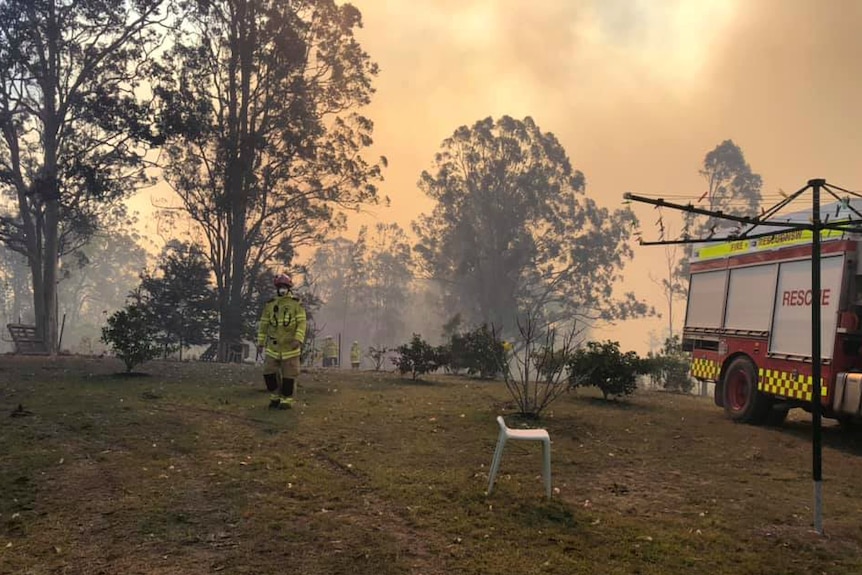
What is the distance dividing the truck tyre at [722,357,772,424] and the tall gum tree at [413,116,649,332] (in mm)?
36047

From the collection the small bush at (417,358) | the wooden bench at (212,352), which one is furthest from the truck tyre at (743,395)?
the wooden bench at (212,352)

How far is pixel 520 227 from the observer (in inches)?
1917

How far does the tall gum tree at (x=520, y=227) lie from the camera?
48312 millimetres

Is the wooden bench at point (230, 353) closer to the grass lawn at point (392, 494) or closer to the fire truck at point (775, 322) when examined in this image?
the grass lawn at point (392, 494)

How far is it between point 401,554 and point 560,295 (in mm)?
48801

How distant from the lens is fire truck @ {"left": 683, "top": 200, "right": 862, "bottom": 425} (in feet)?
29.5

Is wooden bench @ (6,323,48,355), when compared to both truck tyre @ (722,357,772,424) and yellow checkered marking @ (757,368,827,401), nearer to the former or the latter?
truck tyre @ (722,357,772,424)

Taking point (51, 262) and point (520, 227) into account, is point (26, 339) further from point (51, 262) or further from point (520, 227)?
point (520, 227)

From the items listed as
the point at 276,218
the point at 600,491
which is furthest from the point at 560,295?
the point at 600,491

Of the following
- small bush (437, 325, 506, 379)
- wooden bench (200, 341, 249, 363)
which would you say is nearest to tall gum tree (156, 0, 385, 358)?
wooden bench (200, 341, 249, 363)

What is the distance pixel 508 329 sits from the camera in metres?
51.2

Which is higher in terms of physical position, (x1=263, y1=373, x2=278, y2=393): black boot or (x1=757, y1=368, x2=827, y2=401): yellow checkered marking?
(x1=757, y1=368, x2=827, y2=401): yellow checkered marking

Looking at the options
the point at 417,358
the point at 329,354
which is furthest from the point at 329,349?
the point at 417,358

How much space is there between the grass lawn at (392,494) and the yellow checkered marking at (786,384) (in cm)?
72
